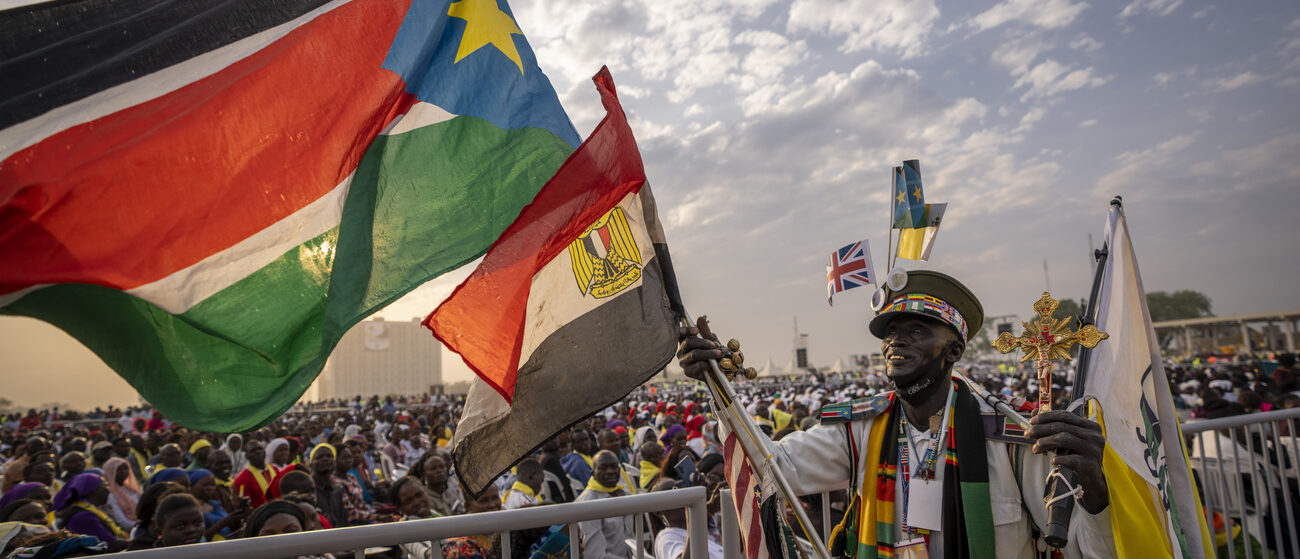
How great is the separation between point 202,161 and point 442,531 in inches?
65.5

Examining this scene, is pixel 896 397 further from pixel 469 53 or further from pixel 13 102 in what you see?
pixel 13 102

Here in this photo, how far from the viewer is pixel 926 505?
2742 millimetres

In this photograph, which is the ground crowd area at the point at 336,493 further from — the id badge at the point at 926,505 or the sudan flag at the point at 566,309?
the id badge at the point at 926,505

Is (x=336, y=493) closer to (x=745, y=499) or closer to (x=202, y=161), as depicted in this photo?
(x=202, y=161)

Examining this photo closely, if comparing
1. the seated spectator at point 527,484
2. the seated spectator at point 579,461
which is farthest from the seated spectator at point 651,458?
the seated spectator at point 527,484

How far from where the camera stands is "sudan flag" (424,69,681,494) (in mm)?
2922

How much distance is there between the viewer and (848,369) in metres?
59.3

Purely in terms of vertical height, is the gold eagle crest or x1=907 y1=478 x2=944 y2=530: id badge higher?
the gold eagle crest

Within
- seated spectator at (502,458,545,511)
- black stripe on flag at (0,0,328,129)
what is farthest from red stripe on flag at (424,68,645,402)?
seated spectator at (502,458,545,511)

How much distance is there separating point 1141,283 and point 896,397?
116 centimetres

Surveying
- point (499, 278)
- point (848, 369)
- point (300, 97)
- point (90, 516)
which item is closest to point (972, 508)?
point (499, 278)

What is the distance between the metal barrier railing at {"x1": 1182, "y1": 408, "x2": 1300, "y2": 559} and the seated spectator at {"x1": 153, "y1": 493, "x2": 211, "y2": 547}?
6039mm

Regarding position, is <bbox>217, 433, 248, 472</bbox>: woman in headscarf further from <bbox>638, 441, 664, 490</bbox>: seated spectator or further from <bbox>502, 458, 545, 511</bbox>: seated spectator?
<bbox>502, 458, 545, 511</bbox>: seated spectator

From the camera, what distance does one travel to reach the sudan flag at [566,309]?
9.59 feet
